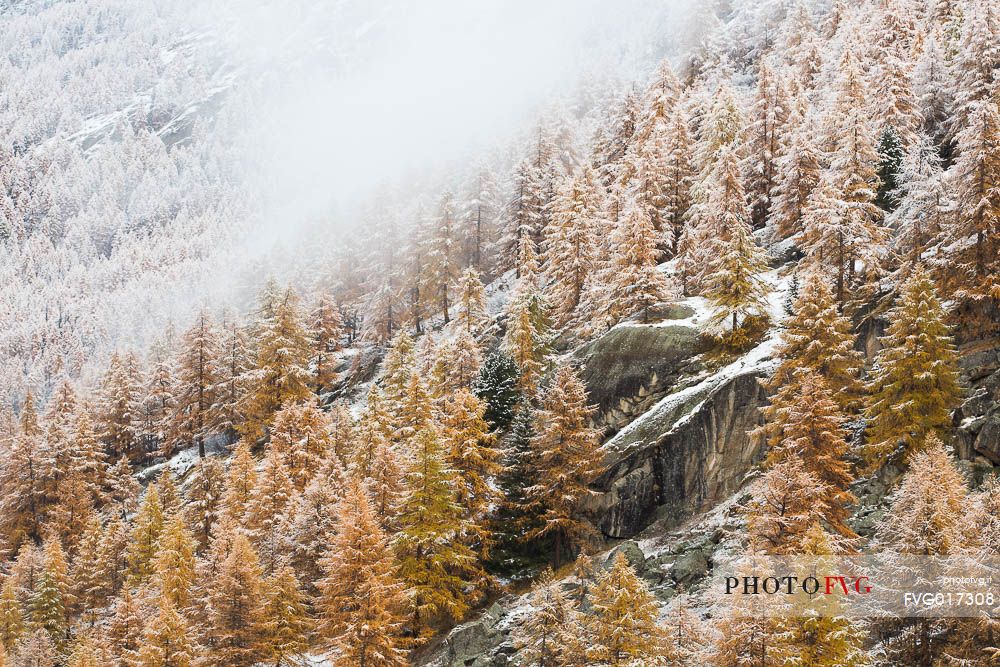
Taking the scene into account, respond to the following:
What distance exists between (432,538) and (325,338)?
3889 cm

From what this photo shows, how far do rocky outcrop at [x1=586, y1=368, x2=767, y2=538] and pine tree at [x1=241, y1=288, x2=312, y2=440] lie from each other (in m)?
28.0

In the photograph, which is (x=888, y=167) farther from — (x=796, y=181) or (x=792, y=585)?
(x=792, y=585)

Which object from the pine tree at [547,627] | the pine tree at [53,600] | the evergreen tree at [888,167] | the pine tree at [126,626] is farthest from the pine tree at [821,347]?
the pine tree at [53,600]

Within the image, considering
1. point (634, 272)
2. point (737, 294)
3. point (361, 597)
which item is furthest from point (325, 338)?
point (361, 597)

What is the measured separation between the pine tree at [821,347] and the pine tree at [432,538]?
1391 centimetres

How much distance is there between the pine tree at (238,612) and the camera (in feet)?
98.9

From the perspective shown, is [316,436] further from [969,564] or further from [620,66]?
[620,66]

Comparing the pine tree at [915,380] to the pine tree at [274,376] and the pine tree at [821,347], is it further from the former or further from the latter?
the pine tree at [274,376]

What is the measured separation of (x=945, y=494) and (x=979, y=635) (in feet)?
12.0

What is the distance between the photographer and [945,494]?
21.8 m

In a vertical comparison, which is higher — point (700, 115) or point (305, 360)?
point (700, 115)

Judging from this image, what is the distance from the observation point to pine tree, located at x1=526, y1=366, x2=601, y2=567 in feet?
117

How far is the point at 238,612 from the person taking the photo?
30.5 metres

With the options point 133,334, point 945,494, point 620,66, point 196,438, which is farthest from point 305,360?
point 133,334
